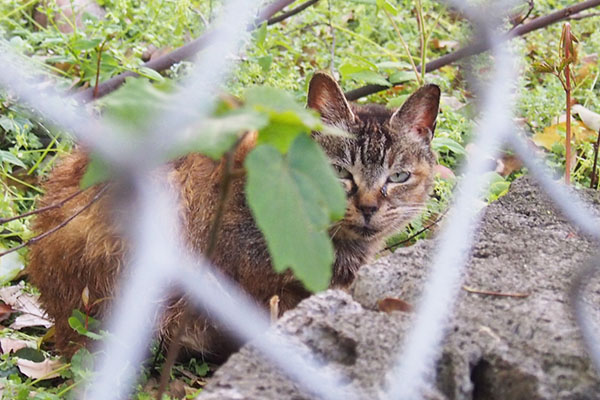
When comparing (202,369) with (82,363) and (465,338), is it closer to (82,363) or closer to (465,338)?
(82,363)

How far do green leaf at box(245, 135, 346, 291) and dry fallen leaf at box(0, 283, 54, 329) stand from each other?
6.11 feet

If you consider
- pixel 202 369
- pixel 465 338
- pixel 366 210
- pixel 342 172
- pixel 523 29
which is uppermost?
pixel 523 29

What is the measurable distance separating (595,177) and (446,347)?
1.84m

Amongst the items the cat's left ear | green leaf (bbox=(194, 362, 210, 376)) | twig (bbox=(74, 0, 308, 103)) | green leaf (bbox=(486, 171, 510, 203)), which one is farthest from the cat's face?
twig (bbox=(74, 0, 308, 103))

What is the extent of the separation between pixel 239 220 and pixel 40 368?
743 millimetres

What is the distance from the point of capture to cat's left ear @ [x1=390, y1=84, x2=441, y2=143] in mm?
2799

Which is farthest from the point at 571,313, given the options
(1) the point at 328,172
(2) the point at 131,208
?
(2) the point at 131,208

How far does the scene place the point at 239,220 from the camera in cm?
254

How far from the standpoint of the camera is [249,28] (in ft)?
10.9

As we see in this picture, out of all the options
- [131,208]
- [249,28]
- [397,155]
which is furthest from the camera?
[249,28]

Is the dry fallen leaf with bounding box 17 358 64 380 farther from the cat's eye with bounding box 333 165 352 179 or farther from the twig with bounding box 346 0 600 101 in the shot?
the twig with bounding box 346 0 600 101

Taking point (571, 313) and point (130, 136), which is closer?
point (130, 136)

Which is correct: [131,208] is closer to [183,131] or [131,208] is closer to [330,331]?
[330,331]

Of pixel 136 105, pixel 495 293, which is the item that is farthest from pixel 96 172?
pixel 495 293
